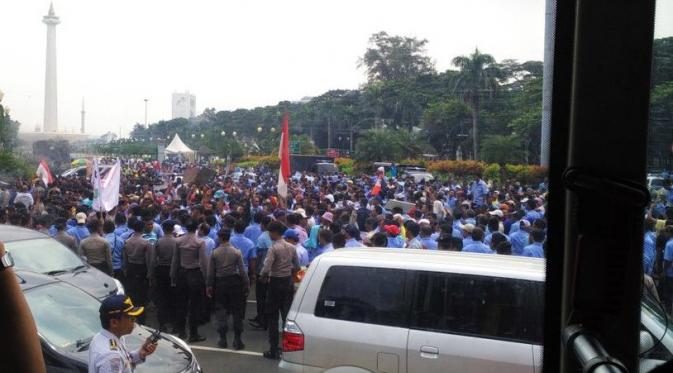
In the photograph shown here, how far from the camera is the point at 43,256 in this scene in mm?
6902

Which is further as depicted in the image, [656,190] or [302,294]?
[302,294]

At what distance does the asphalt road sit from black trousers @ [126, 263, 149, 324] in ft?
1.58

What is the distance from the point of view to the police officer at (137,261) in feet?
25.7

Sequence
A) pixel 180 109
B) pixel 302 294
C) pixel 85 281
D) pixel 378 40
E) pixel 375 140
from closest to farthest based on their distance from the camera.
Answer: pixel 302 294, pixel 85 281, pixel 375 140, pixel 378 40, pixel 180 109

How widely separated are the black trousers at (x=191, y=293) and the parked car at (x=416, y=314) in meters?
3.19

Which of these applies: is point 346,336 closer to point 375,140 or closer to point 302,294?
point 302,294

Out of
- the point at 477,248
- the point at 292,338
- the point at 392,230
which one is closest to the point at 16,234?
the point at 292,338

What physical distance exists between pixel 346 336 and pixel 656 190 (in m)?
3.28

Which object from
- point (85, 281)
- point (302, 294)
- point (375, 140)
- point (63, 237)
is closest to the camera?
point (302, 294)

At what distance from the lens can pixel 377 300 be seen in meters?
4.36

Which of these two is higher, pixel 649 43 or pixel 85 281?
pixel 649 43

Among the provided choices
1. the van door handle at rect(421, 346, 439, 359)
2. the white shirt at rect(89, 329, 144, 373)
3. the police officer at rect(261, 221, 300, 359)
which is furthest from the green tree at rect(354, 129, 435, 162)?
the white shirt at rect(89, 329, 144, 373)

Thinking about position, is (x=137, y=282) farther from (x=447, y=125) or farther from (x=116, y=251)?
(x=447, y=125)

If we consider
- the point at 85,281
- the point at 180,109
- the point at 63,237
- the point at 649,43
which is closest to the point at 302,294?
the point at 85,281
